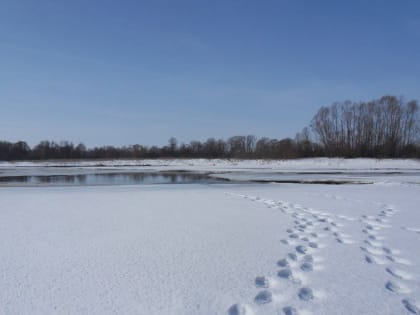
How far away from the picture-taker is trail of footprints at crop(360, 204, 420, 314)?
2.90 metres

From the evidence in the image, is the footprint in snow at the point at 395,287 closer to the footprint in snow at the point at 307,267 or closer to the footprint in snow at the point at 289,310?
the footprint in snow at the point at 307,267

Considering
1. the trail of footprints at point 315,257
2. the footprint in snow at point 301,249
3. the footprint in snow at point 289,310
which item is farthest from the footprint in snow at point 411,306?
the footprint in snow at point 301,249

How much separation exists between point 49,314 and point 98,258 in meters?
1.36

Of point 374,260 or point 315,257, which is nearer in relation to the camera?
point 374,260

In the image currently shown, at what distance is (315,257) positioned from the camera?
12.8 ft

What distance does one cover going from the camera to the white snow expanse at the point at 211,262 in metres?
2.75

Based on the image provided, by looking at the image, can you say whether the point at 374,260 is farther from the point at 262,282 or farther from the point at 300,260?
the point at 262,282

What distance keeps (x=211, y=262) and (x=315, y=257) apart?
1285 mm

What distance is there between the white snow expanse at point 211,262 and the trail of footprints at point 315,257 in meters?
0.01

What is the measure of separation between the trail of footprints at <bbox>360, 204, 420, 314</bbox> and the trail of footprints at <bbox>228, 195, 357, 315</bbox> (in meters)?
0.35

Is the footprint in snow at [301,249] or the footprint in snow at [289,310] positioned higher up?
the footprint in snow at [289,310]

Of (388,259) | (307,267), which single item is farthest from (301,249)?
(388,259)

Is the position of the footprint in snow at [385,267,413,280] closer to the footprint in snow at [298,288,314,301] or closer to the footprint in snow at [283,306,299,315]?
the footprint in snow at [298,288,314,301]

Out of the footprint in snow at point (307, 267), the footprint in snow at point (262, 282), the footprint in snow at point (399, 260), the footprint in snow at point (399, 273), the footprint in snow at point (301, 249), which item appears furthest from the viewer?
the footprint in snow at point (301, 249)
